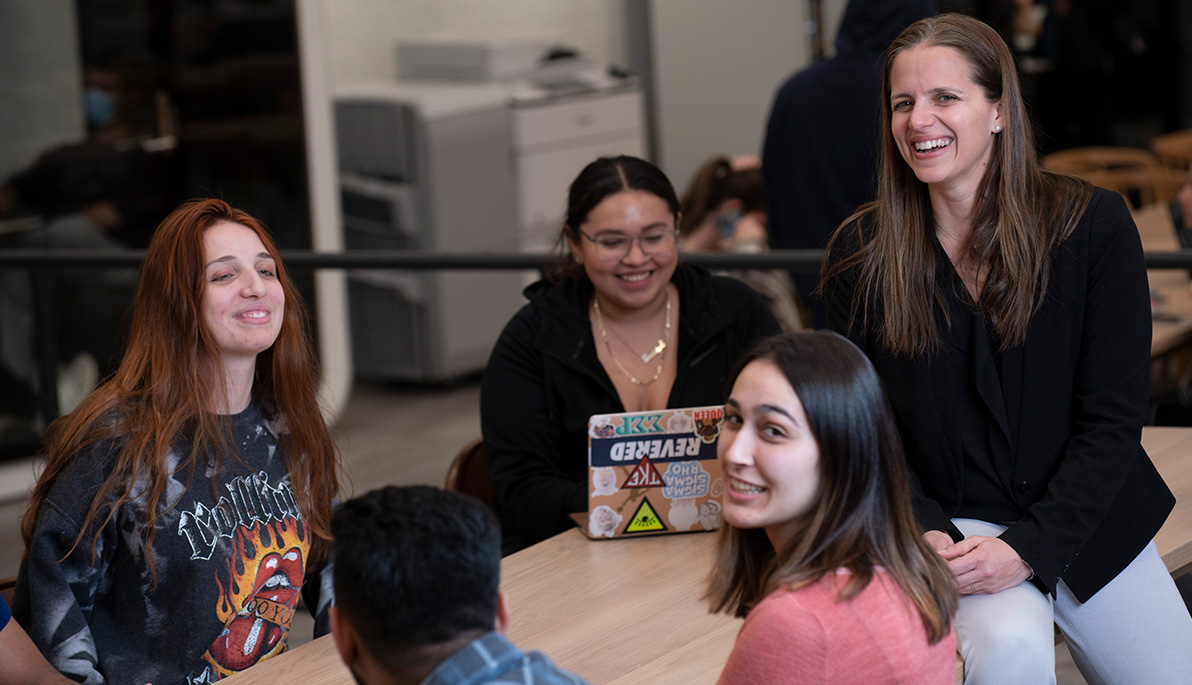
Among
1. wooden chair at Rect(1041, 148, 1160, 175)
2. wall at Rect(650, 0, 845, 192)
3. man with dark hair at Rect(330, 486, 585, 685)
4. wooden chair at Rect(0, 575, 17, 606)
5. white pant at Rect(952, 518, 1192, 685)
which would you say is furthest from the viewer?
wall at Rect(650, 0, 845, 192)

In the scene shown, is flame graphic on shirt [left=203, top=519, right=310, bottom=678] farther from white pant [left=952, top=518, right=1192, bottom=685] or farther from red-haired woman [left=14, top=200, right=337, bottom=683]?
white pant [left=952, top=518, right=1192, bottom=685]

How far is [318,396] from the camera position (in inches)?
82.7

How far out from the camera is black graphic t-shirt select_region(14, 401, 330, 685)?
1.77 meters

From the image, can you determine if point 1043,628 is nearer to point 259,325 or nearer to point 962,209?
point 962,209

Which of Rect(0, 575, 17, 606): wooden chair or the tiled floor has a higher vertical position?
Rect(0, 575, 17, 606): wooden chair

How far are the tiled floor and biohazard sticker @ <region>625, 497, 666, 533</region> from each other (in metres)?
1.87

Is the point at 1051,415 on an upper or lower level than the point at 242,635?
upper

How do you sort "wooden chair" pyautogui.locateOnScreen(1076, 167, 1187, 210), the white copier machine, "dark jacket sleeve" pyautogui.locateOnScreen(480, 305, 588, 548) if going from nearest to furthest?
"dark jacket sleeve" pyautogui.locateOnScreen(480, 305, 588, 548)
"wooden chair" pyautogui.locateOnScreen(1076, 167, 1187, 210)
the white copier machine

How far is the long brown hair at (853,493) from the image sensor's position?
4.50 feet

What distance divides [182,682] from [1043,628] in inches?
45.3

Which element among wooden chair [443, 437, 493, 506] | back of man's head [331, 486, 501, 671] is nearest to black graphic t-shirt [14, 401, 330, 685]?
wooden chair [443, 437, 493, 506]

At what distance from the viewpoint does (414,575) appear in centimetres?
116

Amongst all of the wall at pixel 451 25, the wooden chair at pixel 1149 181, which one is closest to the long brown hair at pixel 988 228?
the wooden chair at pixel 1149 181

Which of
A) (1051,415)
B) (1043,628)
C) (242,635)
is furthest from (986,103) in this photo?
(242,635)
